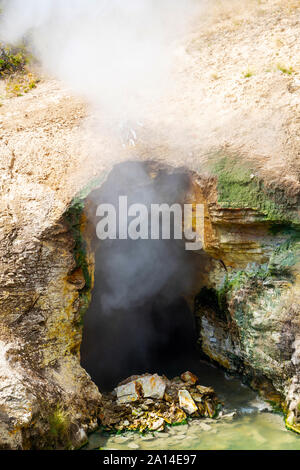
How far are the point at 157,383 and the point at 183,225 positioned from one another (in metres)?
2.84

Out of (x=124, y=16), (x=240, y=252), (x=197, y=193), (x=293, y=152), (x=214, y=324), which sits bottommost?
(x=214, y=324)

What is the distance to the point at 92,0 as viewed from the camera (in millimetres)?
10680

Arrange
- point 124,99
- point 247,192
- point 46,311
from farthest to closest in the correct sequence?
1. point 124,99
2. point 247,192
3. point 46,311

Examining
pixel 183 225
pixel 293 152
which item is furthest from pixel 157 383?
pixel 293 152

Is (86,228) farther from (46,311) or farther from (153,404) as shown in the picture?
(153,404)

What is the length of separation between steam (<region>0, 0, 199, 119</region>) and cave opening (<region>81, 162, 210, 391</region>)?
263cm

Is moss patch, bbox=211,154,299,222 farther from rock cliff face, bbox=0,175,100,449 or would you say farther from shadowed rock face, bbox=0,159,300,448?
rock cliff face, bbox=0,175,100,449

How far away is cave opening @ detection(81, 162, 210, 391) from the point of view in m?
8.90

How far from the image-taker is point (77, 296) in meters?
6.70

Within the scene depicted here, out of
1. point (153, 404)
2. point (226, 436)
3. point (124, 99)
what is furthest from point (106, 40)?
point (226, 436)

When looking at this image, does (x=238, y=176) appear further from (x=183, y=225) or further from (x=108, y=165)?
(x=108, y=165)

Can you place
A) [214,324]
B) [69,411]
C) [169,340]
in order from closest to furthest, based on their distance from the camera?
[69,411]
[214,324]
[169,340]

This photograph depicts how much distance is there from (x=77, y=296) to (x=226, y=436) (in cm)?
307

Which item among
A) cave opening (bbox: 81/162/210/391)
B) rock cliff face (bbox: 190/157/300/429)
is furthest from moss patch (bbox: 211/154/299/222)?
cave opening (bbox: 81/162/210/391)
